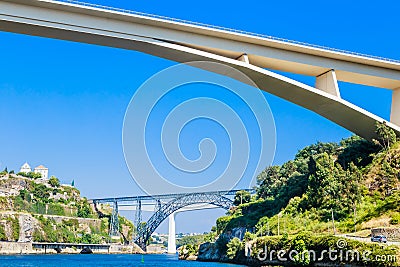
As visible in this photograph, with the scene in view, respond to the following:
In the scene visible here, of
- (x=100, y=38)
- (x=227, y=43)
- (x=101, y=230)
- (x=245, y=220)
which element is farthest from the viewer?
(x=101, y=230)

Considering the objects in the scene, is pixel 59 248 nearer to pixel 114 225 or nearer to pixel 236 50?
pixel 114 225

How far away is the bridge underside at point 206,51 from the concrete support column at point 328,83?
0.04 m

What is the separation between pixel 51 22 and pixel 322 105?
9.93m

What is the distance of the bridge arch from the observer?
46.9 meters

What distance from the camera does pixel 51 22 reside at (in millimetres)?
15883

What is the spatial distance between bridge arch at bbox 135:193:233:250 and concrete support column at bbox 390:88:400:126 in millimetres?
24097

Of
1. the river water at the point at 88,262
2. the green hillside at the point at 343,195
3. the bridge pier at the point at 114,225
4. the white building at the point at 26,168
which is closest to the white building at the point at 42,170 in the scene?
the white building at the point at 26,168

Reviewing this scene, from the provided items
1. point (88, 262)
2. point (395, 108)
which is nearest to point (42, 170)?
point (88, 262)

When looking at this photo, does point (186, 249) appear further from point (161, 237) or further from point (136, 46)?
point (161, 237)

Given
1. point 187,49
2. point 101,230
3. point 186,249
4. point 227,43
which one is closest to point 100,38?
point 187,49

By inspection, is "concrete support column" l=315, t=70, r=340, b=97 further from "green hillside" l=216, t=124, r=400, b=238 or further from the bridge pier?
the bridge pier

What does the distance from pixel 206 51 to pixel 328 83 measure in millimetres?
5061
